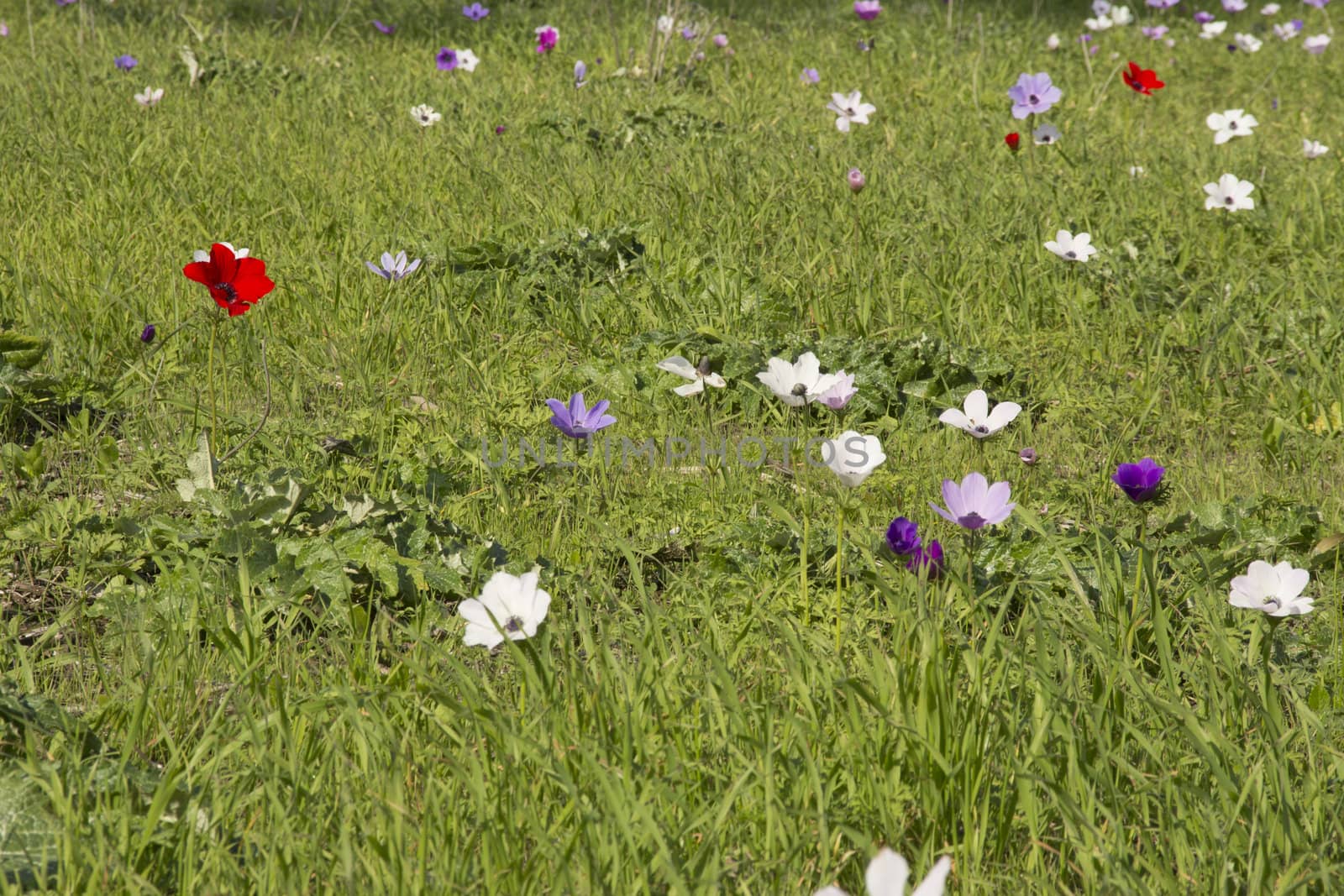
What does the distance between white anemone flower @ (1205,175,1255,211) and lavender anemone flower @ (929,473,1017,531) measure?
258 cm

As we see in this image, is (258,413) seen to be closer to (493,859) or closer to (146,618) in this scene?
(146,618)

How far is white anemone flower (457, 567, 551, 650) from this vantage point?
1.67m

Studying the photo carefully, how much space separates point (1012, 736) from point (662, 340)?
1.79 meters

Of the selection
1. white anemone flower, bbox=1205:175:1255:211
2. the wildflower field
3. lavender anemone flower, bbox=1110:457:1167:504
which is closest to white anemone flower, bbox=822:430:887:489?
the wildflower field

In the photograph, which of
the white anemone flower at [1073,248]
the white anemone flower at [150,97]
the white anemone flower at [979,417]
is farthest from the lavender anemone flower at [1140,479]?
the white anemone flower at [150,97]

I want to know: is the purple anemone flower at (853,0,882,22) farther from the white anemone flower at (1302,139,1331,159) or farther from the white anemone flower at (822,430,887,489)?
the white anemone flower at (822,430,887,489)

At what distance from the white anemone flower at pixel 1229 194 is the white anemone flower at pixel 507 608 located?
306 centimetres

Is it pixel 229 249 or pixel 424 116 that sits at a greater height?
pixel 229 249

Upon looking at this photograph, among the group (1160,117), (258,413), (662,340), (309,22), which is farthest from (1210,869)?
(309,22)

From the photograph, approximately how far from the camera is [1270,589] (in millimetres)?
1777

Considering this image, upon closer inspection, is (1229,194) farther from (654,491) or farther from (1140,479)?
(654,491)

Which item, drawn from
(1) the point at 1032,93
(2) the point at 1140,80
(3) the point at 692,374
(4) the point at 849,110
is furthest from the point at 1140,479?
(2) the point at 1140,80

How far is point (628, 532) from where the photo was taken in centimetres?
240

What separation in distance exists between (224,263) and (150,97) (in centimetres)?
293
